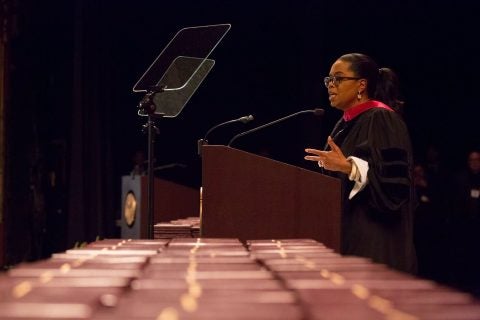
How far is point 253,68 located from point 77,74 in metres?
2.57

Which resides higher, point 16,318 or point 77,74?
point 77,74

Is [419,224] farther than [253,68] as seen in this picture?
No

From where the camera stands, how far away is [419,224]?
24.9 feet

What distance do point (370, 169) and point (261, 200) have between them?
527mm

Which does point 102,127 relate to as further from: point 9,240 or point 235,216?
point 235,216

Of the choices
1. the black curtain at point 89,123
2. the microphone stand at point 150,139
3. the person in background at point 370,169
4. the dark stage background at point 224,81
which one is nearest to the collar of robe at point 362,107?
the person in background at point 370,169

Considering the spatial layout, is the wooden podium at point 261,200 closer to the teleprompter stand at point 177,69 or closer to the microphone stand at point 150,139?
the microphone stand at point 150,139

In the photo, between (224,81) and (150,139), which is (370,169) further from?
(224,81)

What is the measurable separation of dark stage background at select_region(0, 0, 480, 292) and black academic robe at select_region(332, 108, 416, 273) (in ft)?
18.2

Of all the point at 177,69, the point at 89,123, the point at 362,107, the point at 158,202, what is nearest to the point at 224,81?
the point at 89,123

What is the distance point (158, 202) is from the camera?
225 inches

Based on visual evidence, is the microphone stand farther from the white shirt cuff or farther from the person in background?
the white shirt cuff

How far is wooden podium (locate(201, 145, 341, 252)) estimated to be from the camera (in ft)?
9.98

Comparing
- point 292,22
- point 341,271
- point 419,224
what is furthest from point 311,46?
point 341,271
